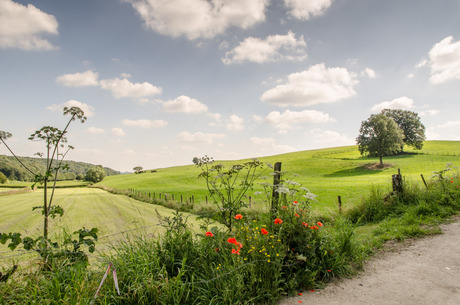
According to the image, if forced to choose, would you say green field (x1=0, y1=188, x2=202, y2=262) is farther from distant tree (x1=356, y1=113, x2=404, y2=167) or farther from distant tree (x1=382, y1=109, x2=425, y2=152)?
distant tree (x1=382, y1=109, x2=425, y2=152)

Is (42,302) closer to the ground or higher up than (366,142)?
closer to the ground

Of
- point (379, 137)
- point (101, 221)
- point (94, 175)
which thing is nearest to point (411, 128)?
point (379, 137)

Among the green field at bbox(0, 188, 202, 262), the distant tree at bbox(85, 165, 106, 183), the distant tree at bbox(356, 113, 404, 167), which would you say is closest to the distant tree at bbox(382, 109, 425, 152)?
the distant tree at bbox(356, 113, 404, 167)

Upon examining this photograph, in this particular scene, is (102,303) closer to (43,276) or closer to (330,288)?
(43,276)

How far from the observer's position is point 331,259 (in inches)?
183

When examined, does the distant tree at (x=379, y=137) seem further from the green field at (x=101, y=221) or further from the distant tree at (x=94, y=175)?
the distant tree at (x=94, y=175)

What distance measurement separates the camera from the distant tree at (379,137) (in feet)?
159

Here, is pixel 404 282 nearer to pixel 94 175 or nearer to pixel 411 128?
pixel 411 128

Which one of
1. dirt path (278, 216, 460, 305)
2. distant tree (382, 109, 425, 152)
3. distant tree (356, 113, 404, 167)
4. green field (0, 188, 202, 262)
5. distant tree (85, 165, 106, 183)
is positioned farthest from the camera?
distant tree (85, 165, 106, 183)

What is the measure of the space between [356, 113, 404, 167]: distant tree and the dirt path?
49328 mm

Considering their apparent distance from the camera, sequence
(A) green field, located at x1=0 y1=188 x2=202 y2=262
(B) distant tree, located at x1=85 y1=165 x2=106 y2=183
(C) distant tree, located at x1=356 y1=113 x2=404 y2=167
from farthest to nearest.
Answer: (B) distant tree, located at x1=85 y1=165 x2=106 y2=183 < (C) distant tree, located at x1=356 y1=113 x2=404 y2=167 < (A) green field, located at x1=0 y1=188 x2=202 y2=262

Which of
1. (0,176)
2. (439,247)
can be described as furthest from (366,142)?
(0,176)

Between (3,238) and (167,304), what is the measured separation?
222 cm

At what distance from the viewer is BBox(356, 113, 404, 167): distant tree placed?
48438 mm
